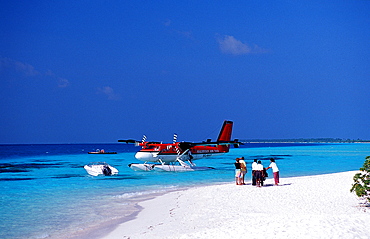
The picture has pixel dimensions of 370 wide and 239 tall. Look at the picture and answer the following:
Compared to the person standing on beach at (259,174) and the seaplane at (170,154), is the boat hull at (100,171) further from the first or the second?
the person standing on beach at (259,174)

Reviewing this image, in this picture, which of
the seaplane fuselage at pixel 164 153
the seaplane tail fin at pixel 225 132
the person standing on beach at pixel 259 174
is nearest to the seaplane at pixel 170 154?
the seaplane fuselage at pixel 164 153

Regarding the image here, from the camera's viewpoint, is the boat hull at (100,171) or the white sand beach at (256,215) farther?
the boat hull at (100,171)

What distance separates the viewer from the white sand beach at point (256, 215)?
850cm

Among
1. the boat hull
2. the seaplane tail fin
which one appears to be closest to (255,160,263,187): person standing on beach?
the boat hull

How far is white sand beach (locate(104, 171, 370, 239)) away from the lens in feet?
27.9

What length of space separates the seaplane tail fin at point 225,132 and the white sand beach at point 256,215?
75.2ft

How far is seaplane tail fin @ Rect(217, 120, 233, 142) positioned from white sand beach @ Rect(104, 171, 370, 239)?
2293 centimetres

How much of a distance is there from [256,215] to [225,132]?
31551mm

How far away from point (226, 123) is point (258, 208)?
3017cm

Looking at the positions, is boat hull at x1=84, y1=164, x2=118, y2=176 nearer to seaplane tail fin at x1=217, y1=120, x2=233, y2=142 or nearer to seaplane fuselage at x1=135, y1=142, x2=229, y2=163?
seaplane fuselage at x1=135, y1=142, x2=229, y2=163

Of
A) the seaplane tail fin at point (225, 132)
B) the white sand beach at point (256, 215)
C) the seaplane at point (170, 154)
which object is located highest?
the seaplane tail fin at point (225, 132)

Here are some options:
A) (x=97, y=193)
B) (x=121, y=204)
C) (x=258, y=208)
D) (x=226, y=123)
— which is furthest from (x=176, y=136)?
(x=258, y=208)

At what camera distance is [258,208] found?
12.7 metres

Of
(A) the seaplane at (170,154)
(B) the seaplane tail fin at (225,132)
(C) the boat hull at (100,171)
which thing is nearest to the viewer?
(C) the boat hull at (100,171)
